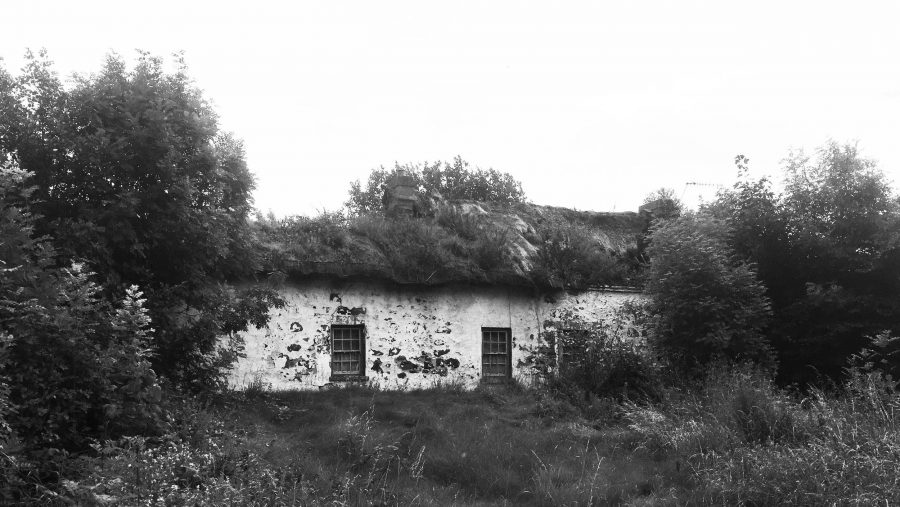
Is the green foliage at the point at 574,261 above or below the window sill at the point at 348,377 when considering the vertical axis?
above

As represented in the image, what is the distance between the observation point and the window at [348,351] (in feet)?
39.3

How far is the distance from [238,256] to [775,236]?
10186 mm

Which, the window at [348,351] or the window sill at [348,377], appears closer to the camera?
the window sill at [348,377]

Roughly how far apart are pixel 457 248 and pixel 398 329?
1977 mm

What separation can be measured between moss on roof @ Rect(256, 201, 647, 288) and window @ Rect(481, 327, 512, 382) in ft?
3.42

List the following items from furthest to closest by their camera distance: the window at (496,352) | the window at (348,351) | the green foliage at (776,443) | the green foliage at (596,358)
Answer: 1. the window at (496,352)
2. the green foliage at (596,358)
3. the window at (348,351)
4. the green foliage at (776,443)

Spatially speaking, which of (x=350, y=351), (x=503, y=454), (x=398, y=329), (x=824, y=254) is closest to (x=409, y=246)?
(x=398, y=329)

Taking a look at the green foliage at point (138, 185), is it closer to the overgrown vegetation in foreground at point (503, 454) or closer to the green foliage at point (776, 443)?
the overgrown vegetation in foreground at point (503, 454)

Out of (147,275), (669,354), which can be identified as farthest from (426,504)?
(669,354)

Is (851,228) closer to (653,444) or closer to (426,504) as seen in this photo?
(653,444)

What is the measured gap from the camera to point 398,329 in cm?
1233

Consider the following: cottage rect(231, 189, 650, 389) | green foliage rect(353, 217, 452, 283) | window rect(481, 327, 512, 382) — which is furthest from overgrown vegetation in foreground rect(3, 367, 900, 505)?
green foliage rect(353, 217, 452, 283)

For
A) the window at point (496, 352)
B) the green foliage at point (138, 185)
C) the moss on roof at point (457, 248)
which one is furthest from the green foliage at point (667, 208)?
the green foliage at point (138, 185)

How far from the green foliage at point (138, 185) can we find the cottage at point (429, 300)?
1998 mm
